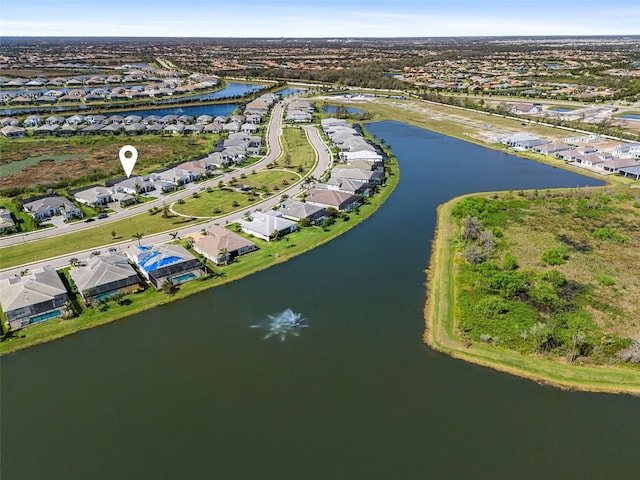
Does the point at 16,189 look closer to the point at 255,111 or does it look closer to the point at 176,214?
the point at 176,214

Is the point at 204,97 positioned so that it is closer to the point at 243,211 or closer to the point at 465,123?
the point at 465,123

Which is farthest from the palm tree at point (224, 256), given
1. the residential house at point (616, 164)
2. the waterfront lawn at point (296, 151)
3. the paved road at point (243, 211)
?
the residential house at point (616, 164)

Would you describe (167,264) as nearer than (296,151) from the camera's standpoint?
Yes

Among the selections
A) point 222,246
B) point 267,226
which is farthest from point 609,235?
point 222,246

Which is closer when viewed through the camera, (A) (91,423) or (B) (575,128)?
(A) (91,423)

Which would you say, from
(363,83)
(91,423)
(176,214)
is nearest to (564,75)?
(363,83)

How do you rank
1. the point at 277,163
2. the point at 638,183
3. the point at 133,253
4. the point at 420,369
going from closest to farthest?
the point at 420,369 → the point at 133,253 → the point at 638,183 → the point at 277,163

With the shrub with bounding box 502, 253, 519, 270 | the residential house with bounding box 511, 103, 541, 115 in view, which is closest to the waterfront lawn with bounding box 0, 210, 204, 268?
the shrub with bounding box 502, 253, 519, 270
